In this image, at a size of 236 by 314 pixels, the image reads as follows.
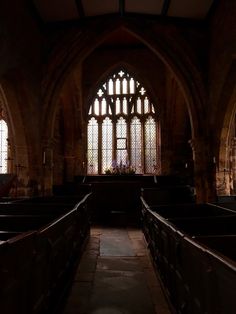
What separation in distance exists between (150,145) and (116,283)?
37.4 feet

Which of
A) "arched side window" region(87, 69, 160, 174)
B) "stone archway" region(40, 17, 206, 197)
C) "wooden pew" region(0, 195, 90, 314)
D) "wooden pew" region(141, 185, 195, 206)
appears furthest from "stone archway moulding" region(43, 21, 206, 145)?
"wooden pew" region(0, 195, 90, 314)

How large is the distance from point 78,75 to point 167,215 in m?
10.3

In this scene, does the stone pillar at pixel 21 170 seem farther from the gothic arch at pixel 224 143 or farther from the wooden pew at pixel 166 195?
the gothic arch at pixel 224 143

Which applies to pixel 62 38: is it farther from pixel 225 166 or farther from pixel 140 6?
pixel 225 166

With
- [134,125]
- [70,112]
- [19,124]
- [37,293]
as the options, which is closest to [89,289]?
[37,293]

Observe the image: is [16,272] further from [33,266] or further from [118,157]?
[118,157]

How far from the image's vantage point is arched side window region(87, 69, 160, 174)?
14898 millimetres

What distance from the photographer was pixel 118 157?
49.1 feet

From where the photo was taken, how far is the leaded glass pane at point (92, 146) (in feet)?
49.5

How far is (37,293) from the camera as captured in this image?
2.32m

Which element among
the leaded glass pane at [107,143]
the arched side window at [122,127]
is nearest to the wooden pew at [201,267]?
the arched side window at [122,127]

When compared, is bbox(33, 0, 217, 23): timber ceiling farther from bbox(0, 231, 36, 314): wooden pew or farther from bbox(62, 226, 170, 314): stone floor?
bbox(0, 231, 36, 314): wooden pew

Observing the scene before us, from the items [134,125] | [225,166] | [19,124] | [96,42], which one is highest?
[96,42]

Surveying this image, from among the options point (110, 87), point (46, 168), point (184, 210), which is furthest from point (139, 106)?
point (184, 210)
